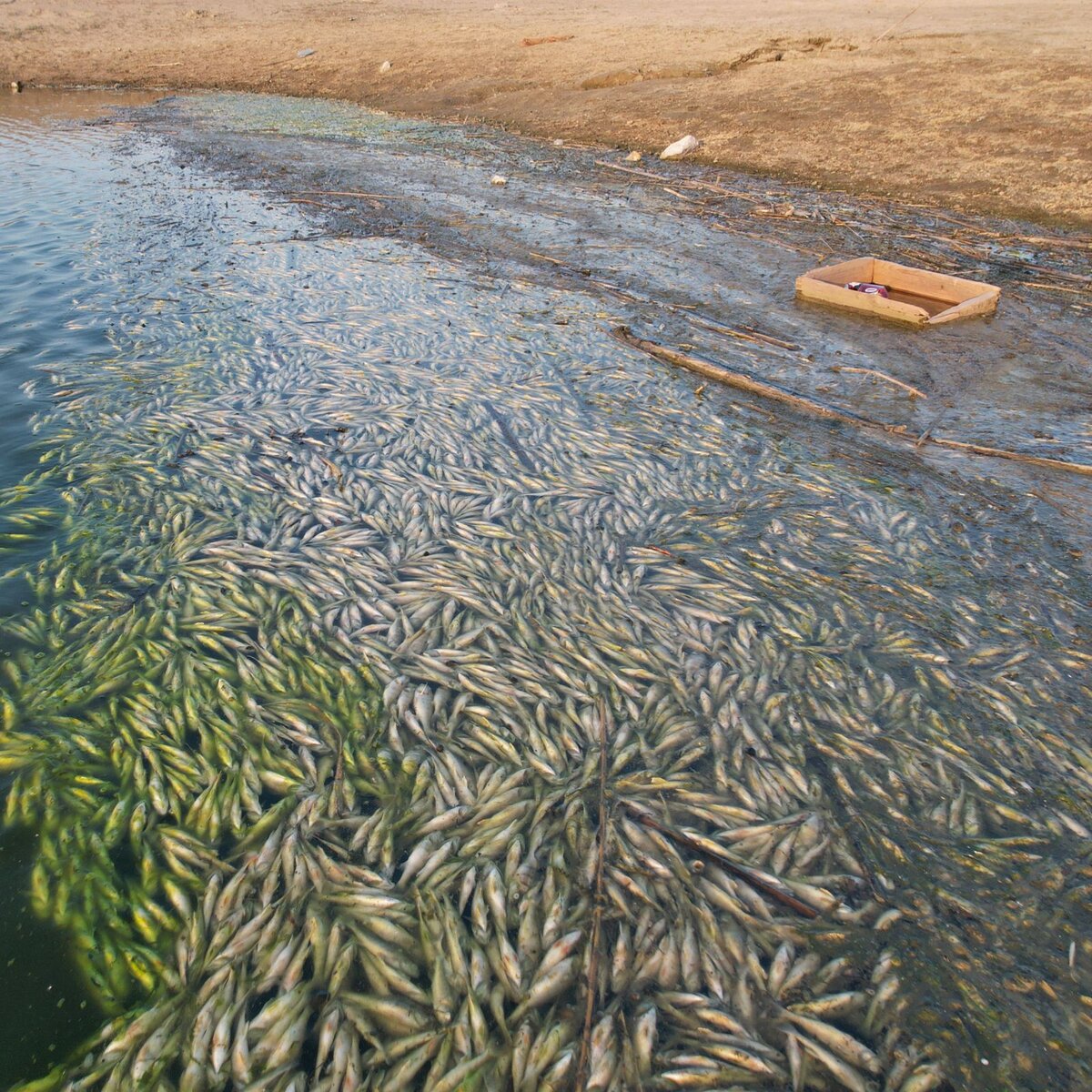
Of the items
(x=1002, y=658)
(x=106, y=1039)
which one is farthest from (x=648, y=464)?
(x=106, y=1039)

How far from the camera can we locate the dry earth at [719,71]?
1708 centimetres

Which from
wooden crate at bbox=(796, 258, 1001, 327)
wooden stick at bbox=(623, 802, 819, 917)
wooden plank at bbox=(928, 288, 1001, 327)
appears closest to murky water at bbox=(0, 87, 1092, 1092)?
wooden stick at bbox=(623, 802, 819, 917)

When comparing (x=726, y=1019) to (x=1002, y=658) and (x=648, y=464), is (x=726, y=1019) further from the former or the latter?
(x=648, y=464)

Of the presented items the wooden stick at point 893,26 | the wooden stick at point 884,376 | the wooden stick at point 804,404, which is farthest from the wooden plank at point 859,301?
the wooden stick at point 893,26

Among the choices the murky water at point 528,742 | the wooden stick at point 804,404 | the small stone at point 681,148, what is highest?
the small stone at point 681,148

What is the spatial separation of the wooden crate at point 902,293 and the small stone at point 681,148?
31.8 ft

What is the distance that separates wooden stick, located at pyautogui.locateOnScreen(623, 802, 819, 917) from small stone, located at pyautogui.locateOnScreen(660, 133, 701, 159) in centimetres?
1977

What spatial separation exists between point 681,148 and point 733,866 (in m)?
20.2

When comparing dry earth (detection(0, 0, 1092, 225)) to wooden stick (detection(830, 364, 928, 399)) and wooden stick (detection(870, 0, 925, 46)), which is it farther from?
wooden stick (detection(830, 364, 928, 399))

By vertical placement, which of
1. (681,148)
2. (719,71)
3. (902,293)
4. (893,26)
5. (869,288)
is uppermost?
(893,26)

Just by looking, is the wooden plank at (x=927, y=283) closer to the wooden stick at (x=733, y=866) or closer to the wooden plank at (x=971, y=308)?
the wooden plank at (x=971, y=308)

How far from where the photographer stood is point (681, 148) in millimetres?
19375

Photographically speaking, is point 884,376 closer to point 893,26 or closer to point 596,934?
point 596,934

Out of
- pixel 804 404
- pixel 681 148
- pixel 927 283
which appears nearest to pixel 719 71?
pixel 681 148
